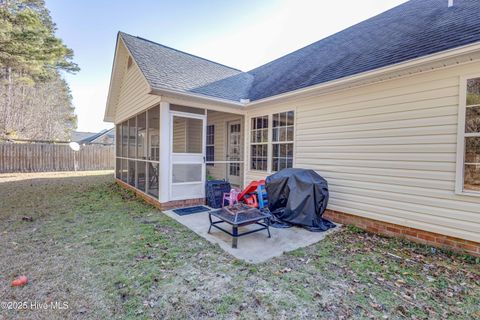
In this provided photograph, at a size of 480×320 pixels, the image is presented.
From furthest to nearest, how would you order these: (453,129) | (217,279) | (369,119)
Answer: (369,119) → (453,129) → (217,279)

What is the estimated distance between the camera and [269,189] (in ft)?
16.1

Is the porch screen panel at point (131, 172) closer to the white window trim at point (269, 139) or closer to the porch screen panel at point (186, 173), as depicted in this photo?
the porch screen panel at point (186, 173)

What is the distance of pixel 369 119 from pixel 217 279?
398 centimetres

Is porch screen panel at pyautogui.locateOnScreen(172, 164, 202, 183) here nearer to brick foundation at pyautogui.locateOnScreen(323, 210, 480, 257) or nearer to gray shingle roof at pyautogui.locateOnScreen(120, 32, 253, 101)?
gray shingle roof at pyautogui.locateOnScreen(120, 32, 253, 101)

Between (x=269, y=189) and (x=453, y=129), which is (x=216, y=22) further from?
(x=453, y=129)

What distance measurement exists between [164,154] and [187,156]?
61 centimetres

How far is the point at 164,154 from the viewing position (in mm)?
5367

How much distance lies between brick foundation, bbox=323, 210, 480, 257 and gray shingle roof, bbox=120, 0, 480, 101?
9.57 feet

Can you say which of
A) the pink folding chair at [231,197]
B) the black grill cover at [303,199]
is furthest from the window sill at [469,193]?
the pink folding chair at [231,197]

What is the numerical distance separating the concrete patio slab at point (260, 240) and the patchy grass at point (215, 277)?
0.17 m

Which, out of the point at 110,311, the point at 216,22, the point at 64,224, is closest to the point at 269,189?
the point at 110,311

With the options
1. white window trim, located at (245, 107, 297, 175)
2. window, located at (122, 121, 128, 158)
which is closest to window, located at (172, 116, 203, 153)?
white window trim, located at (245, 107, 297, 175)

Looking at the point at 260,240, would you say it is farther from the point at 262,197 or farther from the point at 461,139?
the point at 461,139

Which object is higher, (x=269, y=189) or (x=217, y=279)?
(x=269, y=189)
